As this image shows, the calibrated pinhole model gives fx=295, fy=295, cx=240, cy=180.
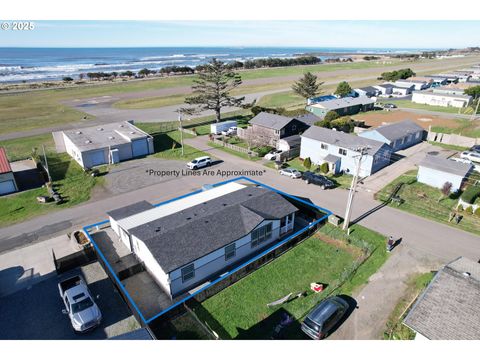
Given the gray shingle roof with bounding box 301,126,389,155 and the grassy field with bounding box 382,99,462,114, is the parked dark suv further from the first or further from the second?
the grassy field with bounding box 382,99,462,114

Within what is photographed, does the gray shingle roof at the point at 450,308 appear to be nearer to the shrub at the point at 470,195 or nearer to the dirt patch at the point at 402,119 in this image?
the shrub at the point at 470,195

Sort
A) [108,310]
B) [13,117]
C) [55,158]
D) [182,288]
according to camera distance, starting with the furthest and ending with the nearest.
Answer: [13,117] < [55,158] < [182,288] < [108,310]

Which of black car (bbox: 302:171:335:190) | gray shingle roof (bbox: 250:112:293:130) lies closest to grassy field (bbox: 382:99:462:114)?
gray shingle roof (bbox: 250:112:293:130)

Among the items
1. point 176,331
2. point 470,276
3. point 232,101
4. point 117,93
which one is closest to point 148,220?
point 176,331

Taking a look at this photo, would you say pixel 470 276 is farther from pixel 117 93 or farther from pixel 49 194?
pixel 117 93

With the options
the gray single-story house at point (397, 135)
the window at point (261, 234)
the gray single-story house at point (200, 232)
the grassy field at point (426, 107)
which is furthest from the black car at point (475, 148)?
the window at point (261, 234)

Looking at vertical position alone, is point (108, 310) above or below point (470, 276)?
below

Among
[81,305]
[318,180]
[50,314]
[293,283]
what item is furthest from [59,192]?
[318,180]
